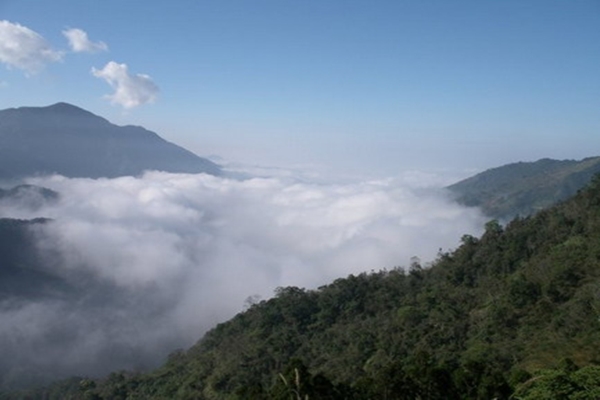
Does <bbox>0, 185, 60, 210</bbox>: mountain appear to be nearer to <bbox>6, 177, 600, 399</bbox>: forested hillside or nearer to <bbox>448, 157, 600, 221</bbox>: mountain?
<bbox>6, 177, 600, 399</bbox>: forested hillside

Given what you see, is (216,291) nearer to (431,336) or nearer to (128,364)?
(128,364)

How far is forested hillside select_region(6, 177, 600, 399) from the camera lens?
55.4ft

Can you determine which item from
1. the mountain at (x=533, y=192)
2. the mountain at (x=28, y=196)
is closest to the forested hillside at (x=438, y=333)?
the mountain at (x=533, y=192)

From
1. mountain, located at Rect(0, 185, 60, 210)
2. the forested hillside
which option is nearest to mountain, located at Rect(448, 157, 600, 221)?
the forested hillside

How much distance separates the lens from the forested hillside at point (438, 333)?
16.9 metres

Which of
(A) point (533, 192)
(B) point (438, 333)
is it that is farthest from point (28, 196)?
(B) point (438, 333)

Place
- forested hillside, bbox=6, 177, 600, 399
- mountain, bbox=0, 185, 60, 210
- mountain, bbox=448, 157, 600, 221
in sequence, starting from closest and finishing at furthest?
forested hillside, bbox=6, 177, 600, 399 → mountain, bbox=448, 157, 600, 221 → mountain, bbox=0, 185, 60, 210

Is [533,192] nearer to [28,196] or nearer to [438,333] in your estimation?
[438,333]

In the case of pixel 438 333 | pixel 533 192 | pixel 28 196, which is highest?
pixel 28 196

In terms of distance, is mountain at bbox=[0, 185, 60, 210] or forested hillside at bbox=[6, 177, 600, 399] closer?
forested hillside at bbox=[6, 177, 600, 399]

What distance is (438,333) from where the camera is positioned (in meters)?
31.1

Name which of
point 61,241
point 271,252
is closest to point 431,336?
point 61,241

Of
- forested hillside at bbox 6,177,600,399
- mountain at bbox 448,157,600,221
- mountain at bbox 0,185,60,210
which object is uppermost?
mountain at bbox 0,185,60,210

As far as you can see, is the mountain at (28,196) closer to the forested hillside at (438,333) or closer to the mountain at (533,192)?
the forested hillside at (438,333)
